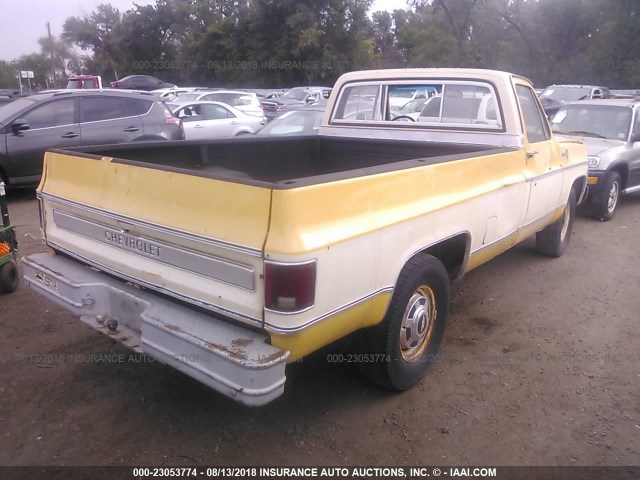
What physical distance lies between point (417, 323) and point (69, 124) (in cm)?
774

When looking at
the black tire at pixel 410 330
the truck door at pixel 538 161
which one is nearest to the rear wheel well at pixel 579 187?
the truck door at pixel 538 161

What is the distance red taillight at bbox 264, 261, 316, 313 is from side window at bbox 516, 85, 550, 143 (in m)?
3.01

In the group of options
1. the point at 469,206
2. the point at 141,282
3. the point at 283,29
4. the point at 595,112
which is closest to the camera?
the point at 141,282

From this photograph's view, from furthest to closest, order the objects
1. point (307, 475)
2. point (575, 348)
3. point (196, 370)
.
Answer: point (575, 348), point (307, 475), point (196, 370)

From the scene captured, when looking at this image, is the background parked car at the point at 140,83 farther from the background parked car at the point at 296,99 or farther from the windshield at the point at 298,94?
the background parked car at the point at 296,99

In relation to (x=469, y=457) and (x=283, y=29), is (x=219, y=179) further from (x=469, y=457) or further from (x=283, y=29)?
(x=283, y=29)

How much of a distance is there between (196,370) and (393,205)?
1.26 m

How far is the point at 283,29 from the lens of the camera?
40.3 m

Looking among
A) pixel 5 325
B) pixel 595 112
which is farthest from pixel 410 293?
pixel 595 112

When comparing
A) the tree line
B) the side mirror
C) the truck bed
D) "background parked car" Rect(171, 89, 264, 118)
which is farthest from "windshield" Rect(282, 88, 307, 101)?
the truck bed

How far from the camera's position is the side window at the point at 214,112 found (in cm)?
1340

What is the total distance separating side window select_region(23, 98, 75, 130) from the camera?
882 cm

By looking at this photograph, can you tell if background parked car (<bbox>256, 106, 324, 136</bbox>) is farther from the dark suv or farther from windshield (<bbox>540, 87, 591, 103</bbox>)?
windshield (<bbox>540, 87, 591, 103</bbox>)

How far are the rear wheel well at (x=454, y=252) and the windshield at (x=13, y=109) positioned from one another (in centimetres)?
760
